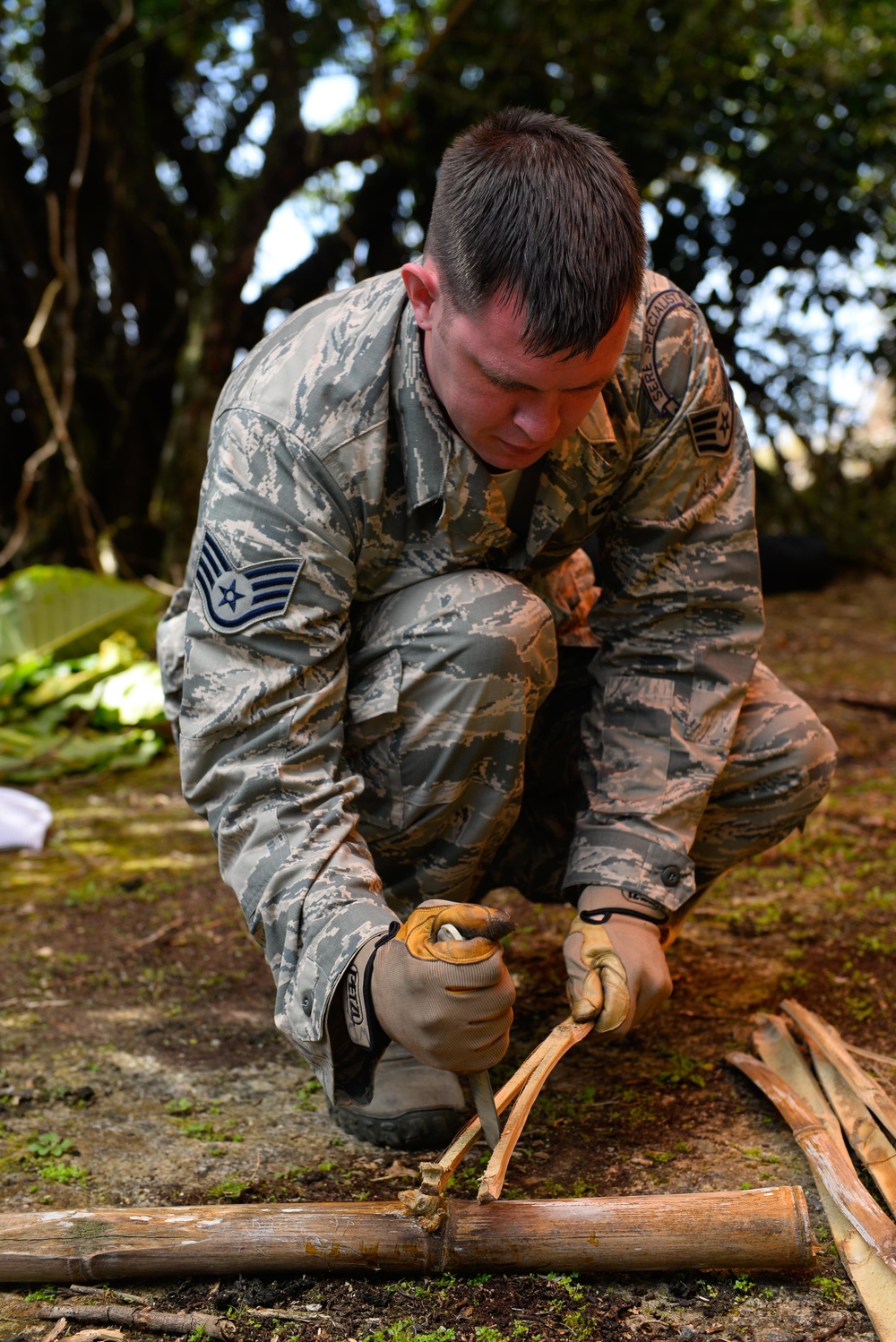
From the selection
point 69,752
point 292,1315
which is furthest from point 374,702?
point 69,752

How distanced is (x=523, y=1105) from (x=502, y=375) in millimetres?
910

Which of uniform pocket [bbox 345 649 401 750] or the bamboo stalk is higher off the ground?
→ uniform pocket [bbox 345 649 401 750]

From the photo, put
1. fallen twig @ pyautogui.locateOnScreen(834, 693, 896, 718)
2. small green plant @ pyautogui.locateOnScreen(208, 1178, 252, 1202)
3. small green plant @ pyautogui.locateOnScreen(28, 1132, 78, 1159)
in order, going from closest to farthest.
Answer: small green plant @ pyautogui.locateOnScreen(208, 1178, 252, 1202) → small green plant @ pyautogui.locateOnScreen(28, 1132, 78, 1159) → fallen twig @ pyautogui.locateOnScreen(834, 693, 896, 718)

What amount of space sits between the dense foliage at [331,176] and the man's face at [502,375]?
411 cm

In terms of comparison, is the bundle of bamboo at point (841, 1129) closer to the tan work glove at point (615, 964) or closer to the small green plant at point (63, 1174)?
the tan work glove at point (615, 964)

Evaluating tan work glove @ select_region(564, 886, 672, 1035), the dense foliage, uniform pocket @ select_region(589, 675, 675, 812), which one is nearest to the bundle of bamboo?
tan work glove @ select_region(564, 886, 672, 1035)

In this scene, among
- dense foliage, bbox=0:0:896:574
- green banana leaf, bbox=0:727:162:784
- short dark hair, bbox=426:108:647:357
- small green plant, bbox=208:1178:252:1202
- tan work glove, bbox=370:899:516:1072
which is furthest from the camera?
dense foliage, bbox=0:0:896:574

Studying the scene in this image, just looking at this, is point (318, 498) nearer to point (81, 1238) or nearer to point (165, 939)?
point (81, 1238)

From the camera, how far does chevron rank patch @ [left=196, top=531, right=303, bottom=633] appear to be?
160 centimetres

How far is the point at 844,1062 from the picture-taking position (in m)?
1.73

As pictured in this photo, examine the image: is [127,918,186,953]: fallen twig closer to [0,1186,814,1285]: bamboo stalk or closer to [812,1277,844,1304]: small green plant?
[0,1186,814,1285]: bamboo stalk

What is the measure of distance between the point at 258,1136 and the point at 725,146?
18.6 feet

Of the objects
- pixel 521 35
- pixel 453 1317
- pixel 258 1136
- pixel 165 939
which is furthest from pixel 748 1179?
pixel 521 35

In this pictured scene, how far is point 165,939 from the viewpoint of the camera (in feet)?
8.30
